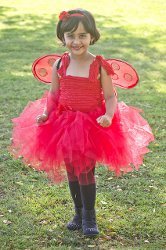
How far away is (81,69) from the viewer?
3.12 m

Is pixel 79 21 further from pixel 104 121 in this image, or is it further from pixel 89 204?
pixel 89 204

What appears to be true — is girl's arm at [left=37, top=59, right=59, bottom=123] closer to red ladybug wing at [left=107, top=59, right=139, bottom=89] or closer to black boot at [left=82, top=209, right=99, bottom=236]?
red ladybug wing at [left=107, top=59, right=139, bottom=89]

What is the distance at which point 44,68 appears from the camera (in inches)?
138

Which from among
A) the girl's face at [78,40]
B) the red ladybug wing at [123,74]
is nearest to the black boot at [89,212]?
the red ladybug wing at [123,74]

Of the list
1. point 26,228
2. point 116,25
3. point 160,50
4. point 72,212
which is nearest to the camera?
point 26,228

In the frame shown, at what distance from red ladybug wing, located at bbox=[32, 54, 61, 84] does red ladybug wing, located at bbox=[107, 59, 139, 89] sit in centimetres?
42

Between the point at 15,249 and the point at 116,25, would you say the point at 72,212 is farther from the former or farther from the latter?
the point at 116,25

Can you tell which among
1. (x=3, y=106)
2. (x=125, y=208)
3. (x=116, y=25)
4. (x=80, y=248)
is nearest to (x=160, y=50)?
(x=116, y=25)

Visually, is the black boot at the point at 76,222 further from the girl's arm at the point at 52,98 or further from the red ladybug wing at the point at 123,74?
the red ladybug wing at the point at 123,74

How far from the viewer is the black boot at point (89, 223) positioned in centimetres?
331

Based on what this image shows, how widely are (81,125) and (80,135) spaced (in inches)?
2.6

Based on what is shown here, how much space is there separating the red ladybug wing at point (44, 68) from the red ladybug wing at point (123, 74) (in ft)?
1.39

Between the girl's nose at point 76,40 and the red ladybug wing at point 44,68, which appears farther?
the red ladybug wing at point 44,68

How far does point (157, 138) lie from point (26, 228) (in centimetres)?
213
